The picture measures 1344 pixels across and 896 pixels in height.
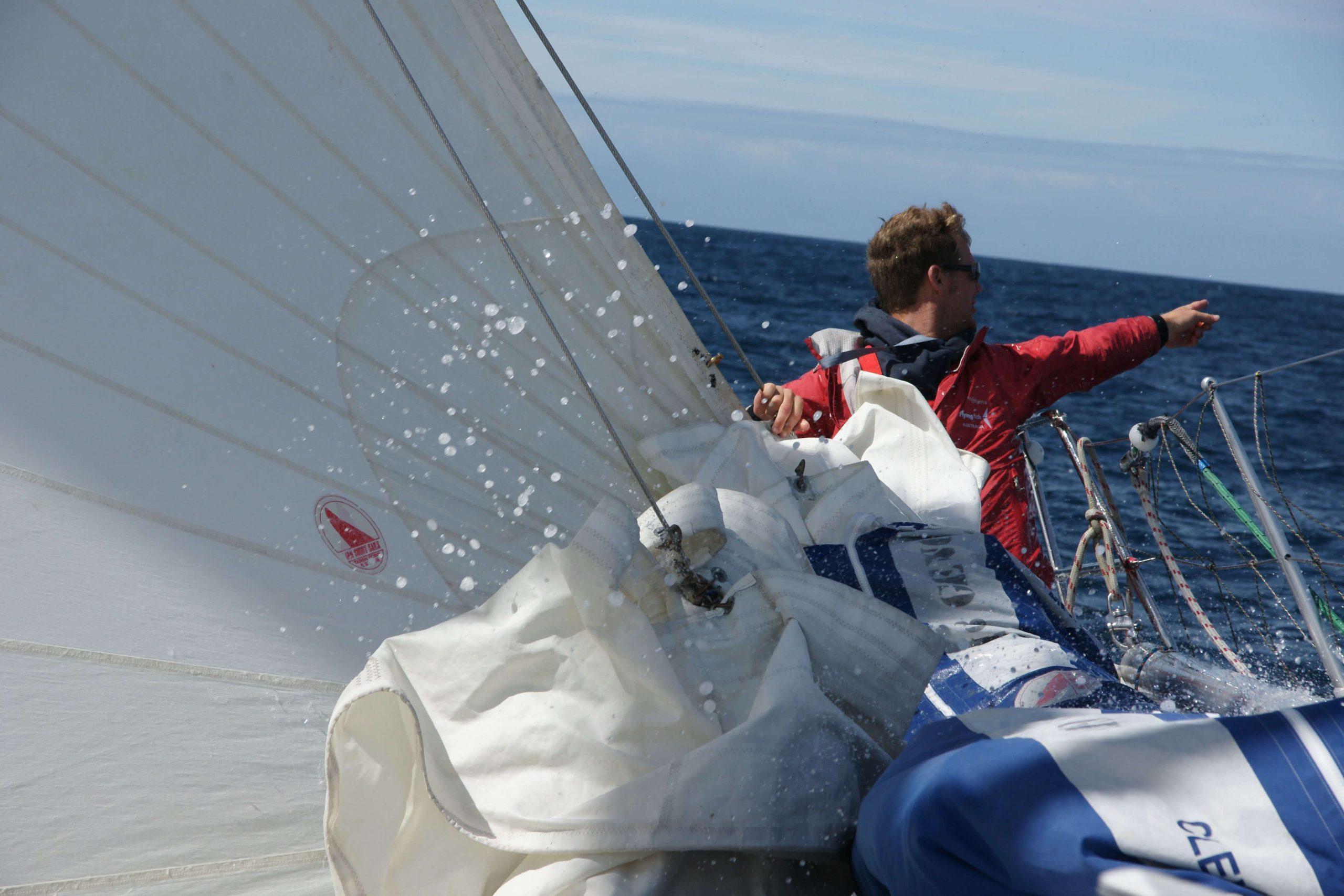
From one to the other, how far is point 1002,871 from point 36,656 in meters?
0.89

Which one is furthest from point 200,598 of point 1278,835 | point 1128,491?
point 1128,491

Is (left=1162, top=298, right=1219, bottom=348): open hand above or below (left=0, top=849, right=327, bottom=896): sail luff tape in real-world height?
above

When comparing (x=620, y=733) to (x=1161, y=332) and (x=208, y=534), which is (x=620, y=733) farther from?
(x=1161, y=332)

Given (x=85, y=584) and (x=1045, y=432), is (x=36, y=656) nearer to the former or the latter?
(x=85, y=584)

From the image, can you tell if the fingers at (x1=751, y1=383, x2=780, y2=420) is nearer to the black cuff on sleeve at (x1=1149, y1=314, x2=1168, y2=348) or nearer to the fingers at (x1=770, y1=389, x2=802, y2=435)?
the fingers at (x1=770, y1=389, x2=802, y2=435)

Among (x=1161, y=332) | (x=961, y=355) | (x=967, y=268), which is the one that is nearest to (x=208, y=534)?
(x=961, y=355)

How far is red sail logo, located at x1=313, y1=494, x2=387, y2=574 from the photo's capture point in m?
1.28

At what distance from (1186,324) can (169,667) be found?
2129 millimetres

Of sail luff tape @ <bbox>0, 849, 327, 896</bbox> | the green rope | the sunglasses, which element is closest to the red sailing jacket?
the sunglasses

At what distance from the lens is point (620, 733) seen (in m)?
0.97

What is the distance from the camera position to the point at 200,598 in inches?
45.3

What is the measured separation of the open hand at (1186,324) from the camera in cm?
234

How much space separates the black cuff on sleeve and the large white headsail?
1.26 m

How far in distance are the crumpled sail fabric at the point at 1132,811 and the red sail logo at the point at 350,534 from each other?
76 cm
